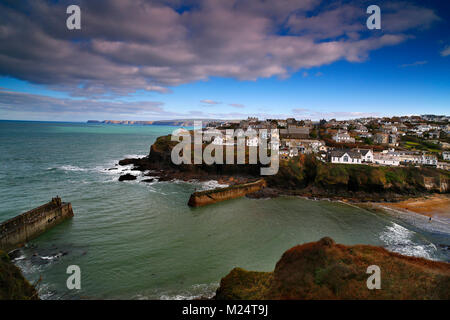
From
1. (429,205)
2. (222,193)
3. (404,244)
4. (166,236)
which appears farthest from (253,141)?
(166,236)

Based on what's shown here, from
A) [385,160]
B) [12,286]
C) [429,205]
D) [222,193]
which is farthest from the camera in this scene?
[385,160]

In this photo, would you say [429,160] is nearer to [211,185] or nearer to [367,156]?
[367,156]

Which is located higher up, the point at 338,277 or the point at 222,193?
the point at 338,277

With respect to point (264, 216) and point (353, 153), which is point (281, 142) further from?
point (264, 216)
